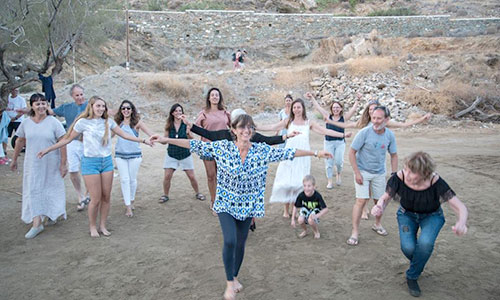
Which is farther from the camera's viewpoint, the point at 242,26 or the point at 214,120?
the point at 242,26

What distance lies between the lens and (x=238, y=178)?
3.74 m

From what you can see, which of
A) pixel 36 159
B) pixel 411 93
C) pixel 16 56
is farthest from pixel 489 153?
pixel 16 56

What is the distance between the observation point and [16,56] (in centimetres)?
1507

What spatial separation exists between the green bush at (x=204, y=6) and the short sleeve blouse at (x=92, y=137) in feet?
105

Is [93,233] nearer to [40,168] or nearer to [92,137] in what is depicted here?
[40,168]

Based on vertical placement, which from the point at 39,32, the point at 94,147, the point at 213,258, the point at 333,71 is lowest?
the point at 213,258

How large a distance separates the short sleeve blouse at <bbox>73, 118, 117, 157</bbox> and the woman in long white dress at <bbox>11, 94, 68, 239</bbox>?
59cm

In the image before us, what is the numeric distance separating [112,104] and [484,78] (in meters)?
18.7

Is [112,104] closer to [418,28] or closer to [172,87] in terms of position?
[172,87]

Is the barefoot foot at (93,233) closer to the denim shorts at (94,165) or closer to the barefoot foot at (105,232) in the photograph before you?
the barefoot foot at (105,232)

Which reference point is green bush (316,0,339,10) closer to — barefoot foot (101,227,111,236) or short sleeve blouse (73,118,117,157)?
short sleeve blouse (73,118,117,157)

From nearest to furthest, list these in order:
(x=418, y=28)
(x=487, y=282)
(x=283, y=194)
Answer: (x=487, y=282) < (x=283, y=194) < (x=418, y=28)

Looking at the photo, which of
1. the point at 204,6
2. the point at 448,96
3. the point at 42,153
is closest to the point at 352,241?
the point at 42,153

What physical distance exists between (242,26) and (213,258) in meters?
27.8
